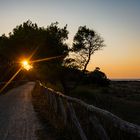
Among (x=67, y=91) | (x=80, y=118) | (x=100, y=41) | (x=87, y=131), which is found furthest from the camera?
(x=100, y=41)

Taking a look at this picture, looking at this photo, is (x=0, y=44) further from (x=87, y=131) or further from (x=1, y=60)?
(x=87, y=131)

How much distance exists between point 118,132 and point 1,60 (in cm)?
5348

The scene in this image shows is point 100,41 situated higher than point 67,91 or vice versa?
point 100,41

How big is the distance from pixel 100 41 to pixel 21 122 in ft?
147

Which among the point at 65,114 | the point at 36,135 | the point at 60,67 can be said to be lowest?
the point at 36,135

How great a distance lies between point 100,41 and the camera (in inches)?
2291

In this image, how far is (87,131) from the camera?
884 centimetres

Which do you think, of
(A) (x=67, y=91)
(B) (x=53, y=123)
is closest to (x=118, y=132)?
(B) (x=53, y=123)

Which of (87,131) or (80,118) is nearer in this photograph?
(87,131)

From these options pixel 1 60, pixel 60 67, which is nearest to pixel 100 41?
pixel 60 67

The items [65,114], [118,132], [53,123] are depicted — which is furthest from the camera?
[53,123]

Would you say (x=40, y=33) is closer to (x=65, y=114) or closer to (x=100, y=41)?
(x=100, y=41)

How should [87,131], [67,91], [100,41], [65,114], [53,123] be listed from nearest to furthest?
[87,131] < [65,114] < [53,123] < [67,91] < [100,41]

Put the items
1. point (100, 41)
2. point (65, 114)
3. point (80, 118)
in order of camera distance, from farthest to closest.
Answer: point (100, 41)
point (65, 114)
point (80, 118)
